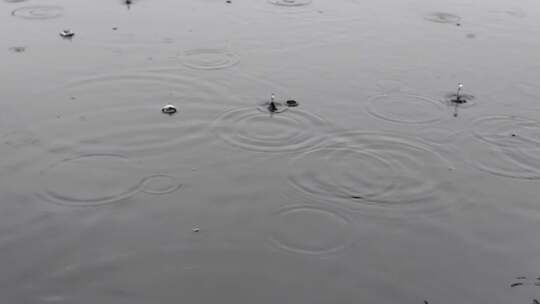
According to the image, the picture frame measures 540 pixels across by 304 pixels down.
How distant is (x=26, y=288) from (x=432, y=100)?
6.57 metres

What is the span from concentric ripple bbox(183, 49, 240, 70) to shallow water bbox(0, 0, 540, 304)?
4cm

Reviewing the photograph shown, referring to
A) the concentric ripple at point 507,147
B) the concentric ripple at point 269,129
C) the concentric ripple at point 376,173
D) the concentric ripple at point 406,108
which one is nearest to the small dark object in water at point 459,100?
the concentric ripple at point 406,108

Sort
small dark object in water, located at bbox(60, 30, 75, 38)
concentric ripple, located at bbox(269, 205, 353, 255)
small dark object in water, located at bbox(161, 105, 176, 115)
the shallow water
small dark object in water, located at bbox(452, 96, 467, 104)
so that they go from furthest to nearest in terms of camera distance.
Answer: small dark object in water, located at bbox(60, 30, 75, 38), small dark object in water, located at bbox(452, 96, 467, 104), small dark object in water, located at bbox(161, 105, 176, 115), concentric ripple, located at bbox(269, 205, 353, 255), the shallow water

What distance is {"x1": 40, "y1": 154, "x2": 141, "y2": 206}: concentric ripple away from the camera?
775 centimetres

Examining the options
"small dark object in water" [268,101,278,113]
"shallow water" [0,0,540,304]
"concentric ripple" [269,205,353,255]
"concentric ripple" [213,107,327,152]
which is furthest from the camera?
"small dark object in water" [268,101,278,113]

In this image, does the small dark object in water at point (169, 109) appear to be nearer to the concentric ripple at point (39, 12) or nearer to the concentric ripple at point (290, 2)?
the concentric ripple at point (39, 12)

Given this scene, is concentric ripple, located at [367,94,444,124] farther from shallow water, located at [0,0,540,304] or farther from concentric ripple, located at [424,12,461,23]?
concentric ripple, located at [424,12,461,23]

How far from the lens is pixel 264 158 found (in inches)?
341

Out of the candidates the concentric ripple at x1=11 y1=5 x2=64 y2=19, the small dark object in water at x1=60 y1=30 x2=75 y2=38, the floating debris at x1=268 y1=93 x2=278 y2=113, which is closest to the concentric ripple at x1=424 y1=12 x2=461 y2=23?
the floating debris at x1=268 y1=93 x2=278 y2=113

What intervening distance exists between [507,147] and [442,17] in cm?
520

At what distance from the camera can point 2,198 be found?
768cm

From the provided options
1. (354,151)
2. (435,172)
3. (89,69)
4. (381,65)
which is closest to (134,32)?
(89,69)

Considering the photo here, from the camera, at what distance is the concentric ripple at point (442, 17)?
43.8 ft

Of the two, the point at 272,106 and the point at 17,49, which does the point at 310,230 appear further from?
the point at 17,49
